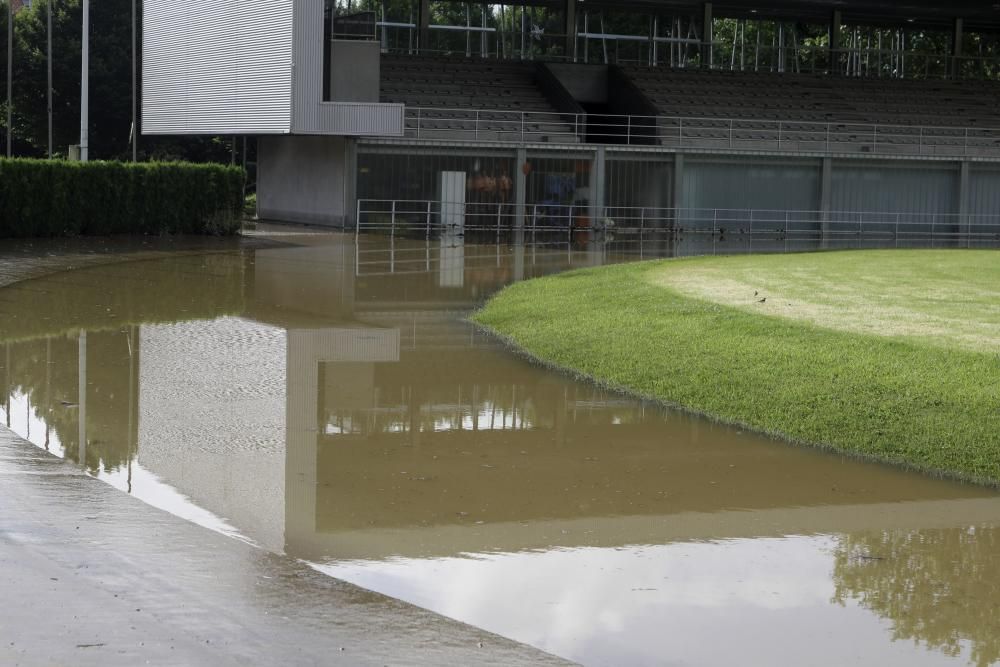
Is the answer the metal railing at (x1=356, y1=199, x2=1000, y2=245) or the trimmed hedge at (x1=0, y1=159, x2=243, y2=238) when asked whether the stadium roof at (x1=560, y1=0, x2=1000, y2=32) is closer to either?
the metal railing at (x1=356, y1=199, x2=1000, y2=245)

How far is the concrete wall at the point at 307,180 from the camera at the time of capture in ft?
136

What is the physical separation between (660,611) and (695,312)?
1047cm

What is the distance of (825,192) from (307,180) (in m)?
18.0

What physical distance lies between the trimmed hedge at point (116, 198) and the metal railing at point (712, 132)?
9.57m

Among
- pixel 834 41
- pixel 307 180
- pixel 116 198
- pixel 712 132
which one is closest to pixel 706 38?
pixel 834 41

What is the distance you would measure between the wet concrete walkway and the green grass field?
5.61 m

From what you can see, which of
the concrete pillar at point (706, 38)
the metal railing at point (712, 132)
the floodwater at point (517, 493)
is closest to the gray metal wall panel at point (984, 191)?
the metal railing at point (712, 132)

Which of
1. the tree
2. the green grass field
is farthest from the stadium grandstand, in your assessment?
the green grass field

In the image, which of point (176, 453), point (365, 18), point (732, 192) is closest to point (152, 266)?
point (176, 453)

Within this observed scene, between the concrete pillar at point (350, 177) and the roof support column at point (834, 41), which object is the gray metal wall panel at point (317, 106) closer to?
the concrete pillar at point (350, 177)

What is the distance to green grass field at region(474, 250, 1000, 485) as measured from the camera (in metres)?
11.2

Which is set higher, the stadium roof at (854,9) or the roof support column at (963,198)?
the stadium roof at (854,9)

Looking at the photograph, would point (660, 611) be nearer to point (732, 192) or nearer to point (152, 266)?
point (152, 266)

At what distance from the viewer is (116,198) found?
105 feet
